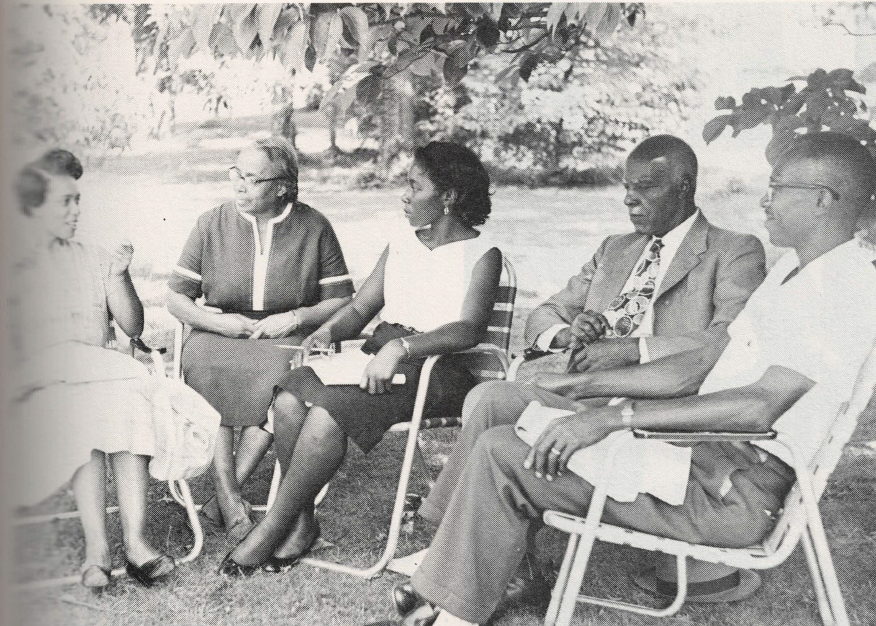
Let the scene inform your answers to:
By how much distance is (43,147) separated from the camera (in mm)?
3266

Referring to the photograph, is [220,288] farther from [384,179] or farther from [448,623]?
[448,623]

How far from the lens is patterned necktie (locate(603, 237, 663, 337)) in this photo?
3.50 m

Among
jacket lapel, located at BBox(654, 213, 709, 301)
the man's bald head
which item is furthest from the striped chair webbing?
the man's bald head

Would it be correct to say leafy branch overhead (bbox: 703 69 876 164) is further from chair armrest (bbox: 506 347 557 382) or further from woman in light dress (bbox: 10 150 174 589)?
woman in light dress (bbox: 10 150 174 589)

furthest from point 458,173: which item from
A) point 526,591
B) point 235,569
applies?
point 235,569

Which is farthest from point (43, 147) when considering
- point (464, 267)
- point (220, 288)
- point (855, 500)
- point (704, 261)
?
point (855, 500)

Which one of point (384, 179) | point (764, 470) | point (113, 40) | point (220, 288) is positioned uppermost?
point (113, 40)

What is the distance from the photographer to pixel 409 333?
12.3ft

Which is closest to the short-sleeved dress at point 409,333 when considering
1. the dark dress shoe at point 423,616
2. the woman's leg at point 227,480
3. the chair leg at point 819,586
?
the woman's leg at point 227,480

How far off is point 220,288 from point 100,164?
0.69m

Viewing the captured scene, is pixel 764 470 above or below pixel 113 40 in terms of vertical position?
below

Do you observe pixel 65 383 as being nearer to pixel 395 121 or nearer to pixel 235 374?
pixel 235 374

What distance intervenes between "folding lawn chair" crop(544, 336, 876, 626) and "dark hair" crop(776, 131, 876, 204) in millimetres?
545

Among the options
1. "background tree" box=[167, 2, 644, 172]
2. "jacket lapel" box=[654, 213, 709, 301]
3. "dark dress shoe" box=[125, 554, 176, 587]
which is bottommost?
"dark dress shoe" box=[125, 554, 176, 587]
